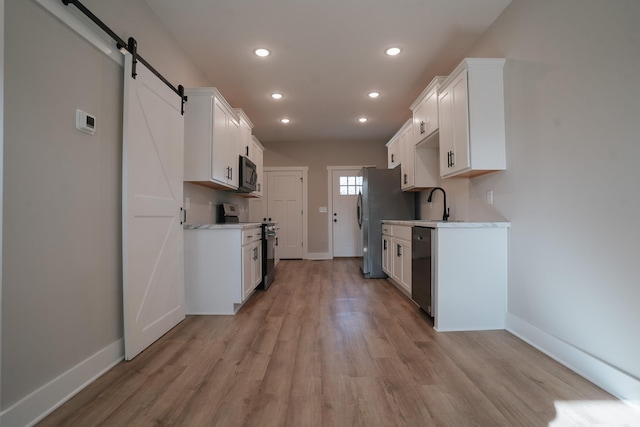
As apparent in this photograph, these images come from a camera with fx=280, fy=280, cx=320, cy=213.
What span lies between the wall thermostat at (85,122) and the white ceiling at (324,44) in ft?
4.28

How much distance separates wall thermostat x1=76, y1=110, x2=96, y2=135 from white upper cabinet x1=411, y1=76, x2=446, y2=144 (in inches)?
110

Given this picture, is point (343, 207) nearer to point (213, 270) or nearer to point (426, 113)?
point (426, 113)

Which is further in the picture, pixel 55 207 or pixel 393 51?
pixel 393 51

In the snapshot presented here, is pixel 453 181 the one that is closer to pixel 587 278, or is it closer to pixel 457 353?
pixel 587 278

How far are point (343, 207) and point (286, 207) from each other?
4.15ft

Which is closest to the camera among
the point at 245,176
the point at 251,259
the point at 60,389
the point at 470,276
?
the point at 60,389

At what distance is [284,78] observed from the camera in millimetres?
3414

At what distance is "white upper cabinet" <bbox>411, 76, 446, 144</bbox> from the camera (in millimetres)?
2863

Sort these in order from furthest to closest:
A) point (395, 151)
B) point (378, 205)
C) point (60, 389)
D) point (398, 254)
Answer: point (395, 151), point (378, 205), point (398, 254), point (60, 389)

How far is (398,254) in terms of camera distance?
3365 millimetres

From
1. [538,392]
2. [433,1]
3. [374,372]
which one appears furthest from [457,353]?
[433,1]

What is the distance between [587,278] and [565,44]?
1.40m

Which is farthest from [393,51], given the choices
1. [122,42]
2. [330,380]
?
[330,380]

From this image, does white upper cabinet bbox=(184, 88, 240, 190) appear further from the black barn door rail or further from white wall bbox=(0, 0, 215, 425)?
white wall bbox=(0, 0, 215, 425)
